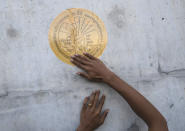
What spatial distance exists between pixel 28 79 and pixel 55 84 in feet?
0.64

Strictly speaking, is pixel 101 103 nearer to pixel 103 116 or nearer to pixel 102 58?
pixel 103 116

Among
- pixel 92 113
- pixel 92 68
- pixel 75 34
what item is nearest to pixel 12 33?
pixel 75 34

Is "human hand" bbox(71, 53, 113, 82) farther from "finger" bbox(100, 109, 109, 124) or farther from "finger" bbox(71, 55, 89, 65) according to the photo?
"finger" bbox(100, 109, 109, 124)

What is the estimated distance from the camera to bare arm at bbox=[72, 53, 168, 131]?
129 cm

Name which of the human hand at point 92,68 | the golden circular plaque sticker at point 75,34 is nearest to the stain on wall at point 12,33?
the golden circular plaque sticker at point 75,34

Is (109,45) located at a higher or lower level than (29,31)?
lower

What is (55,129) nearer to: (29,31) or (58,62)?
(58,62)

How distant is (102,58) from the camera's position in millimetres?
1615

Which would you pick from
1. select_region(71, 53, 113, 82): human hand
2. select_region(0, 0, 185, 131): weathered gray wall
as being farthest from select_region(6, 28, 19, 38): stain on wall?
select_region(71, 53, 113, 82): human hand

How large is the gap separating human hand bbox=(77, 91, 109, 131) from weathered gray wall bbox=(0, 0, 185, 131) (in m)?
0.07

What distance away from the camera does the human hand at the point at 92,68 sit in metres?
1.43

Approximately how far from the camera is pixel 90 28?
1.58 m

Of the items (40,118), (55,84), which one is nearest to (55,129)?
(40,118)

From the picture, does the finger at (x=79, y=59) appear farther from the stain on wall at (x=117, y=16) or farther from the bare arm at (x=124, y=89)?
the stain on wall at (x=117, y=16)
